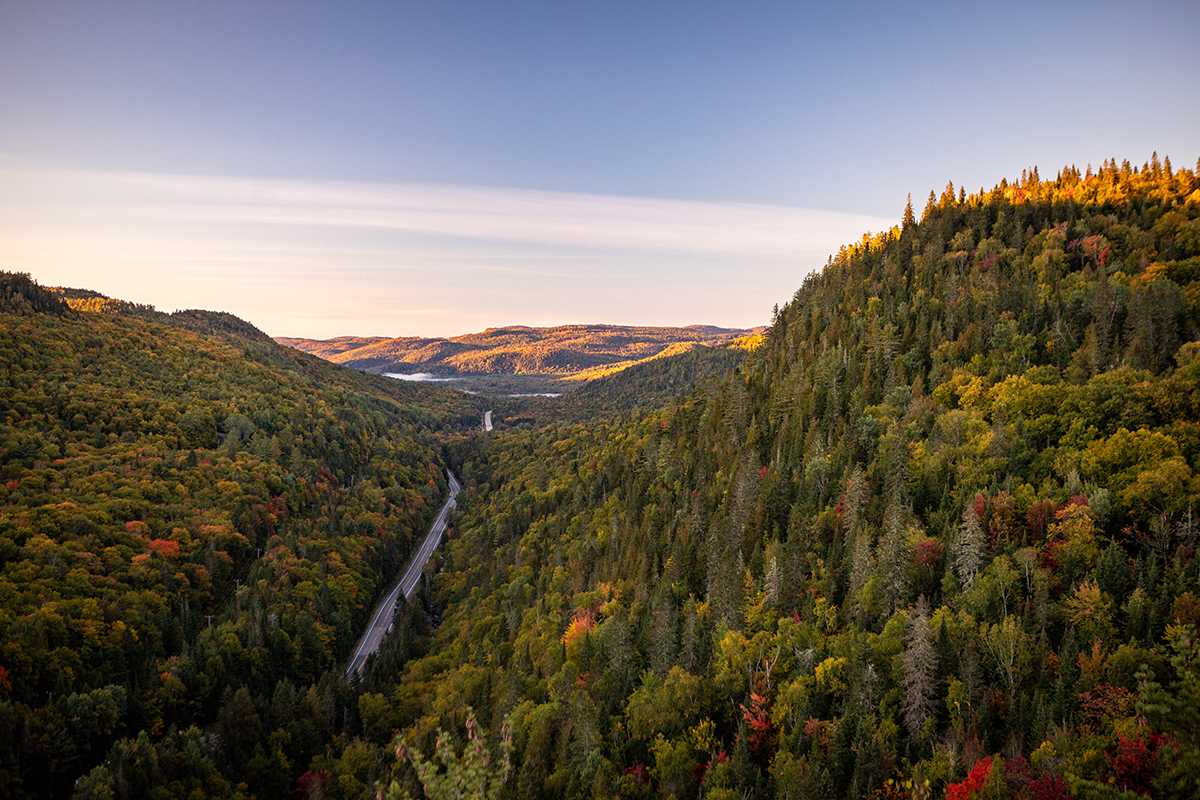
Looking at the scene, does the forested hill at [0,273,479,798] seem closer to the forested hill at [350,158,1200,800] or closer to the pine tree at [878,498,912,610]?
the forested hill at [350,158,1200,800]

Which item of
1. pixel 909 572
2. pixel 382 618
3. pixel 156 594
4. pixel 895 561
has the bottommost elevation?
pixel 382 618

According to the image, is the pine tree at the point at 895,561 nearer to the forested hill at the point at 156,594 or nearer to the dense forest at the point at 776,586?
the dense forest at the point at 776,586

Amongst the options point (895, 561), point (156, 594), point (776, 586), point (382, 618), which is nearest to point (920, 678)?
point (895, 561)

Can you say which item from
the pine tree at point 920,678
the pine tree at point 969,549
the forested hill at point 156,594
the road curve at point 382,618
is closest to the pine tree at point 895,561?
the pine tree at point 969,549

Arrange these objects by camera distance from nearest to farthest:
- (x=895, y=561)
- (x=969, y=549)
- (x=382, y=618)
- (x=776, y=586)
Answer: (x=969, y=549)
(x=895, y=561)
(x=776, y=586)
(x=382, y=618)

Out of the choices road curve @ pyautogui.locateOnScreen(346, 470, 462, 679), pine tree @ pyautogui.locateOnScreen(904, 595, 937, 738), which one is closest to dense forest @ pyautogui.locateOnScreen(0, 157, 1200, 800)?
pine tree @ pyautogui.locateOnScreen(904, 595, 937, 738)

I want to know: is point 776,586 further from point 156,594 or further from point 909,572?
point 156,594
